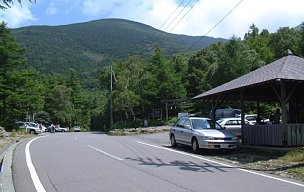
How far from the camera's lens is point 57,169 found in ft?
39.3

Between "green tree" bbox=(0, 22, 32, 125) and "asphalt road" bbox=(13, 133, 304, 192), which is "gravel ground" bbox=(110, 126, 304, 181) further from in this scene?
"green tree" bbox=(0, 22, 32, 125)

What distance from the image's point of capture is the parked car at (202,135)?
17.1 meters

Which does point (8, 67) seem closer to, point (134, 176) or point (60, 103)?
point (60, 103)

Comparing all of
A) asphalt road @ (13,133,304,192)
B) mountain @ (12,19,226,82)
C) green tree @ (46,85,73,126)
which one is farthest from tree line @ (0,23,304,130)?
mountain @ (12,19,226,82)

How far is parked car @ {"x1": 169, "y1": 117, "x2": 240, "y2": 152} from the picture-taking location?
17.1 meters

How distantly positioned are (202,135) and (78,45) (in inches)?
6522

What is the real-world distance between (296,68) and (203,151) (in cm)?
568

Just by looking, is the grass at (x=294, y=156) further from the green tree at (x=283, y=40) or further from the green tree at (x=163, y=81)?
the green tree at (x=283, y=40)

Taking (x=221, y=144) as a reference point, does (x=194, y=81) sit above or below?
above

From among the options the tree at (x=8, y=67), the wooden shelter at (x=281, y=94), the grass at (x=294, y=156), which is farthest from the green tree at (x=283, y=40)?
the grass at (x=294, y=156)

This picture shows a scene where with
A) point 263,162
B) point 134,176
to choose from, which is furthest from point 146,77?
point 134,176

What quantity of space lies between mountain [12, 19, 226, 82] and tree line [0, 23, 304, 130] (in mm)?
59599

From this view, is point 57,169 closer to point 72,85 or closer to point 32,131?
point 32,131

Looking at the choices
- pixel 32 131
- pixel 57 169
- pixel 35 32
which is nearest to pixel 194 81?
pixel 32 131
